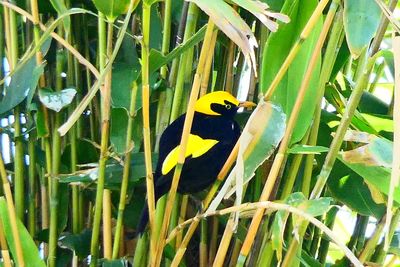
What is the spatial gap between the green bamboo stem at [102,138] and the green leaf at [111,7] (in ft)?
0.08

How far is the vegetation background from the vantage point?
67cm

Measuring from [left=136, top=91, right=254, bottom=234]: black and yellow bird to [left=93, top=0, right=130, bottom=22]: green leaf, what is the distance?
142 millimetres

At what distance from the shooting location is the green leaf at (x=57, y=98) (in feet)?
2.54

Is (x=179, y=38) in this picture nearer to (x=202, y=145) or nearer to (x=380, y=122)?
(x=202, y=145)

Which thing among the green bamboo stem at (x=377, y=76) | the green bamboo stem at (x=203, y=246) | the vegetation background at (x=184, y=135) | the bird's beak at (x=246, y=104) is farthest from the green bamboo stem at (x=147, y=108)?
the green bamboo stem at (x=377, y=76)

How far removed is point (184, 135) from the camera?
25.4 inches

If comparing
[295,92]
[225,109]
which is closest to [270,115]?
[295,92]

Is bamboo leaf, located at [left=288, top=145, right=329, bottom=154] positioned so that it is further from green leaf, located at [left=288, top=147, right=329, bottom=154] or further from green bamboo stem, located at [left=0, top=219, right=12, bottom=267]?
green bamboo stem, located at [left=0, top=219, right=12, bottom=267]

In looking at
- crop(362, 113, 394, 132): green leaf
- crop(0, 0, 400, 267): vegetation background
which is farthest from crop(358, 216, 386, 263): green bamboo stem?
crop(362, 113, 394, 132): green leaf

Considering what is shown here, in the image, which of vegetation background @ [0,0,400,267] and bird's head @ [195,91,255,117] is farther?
bird's head @ [195,91,255,117]

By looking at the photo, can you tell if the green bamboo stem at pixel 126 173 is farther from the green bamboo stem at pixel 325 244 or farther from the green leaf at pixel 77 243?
the green bamboo stem at pixel 325 244

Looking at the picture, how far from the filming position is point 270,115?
2.10 feet

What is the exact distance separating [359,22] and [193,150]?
0.27 meters

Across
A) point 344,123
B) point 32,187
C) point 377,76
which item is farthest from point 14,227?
point 377,76
